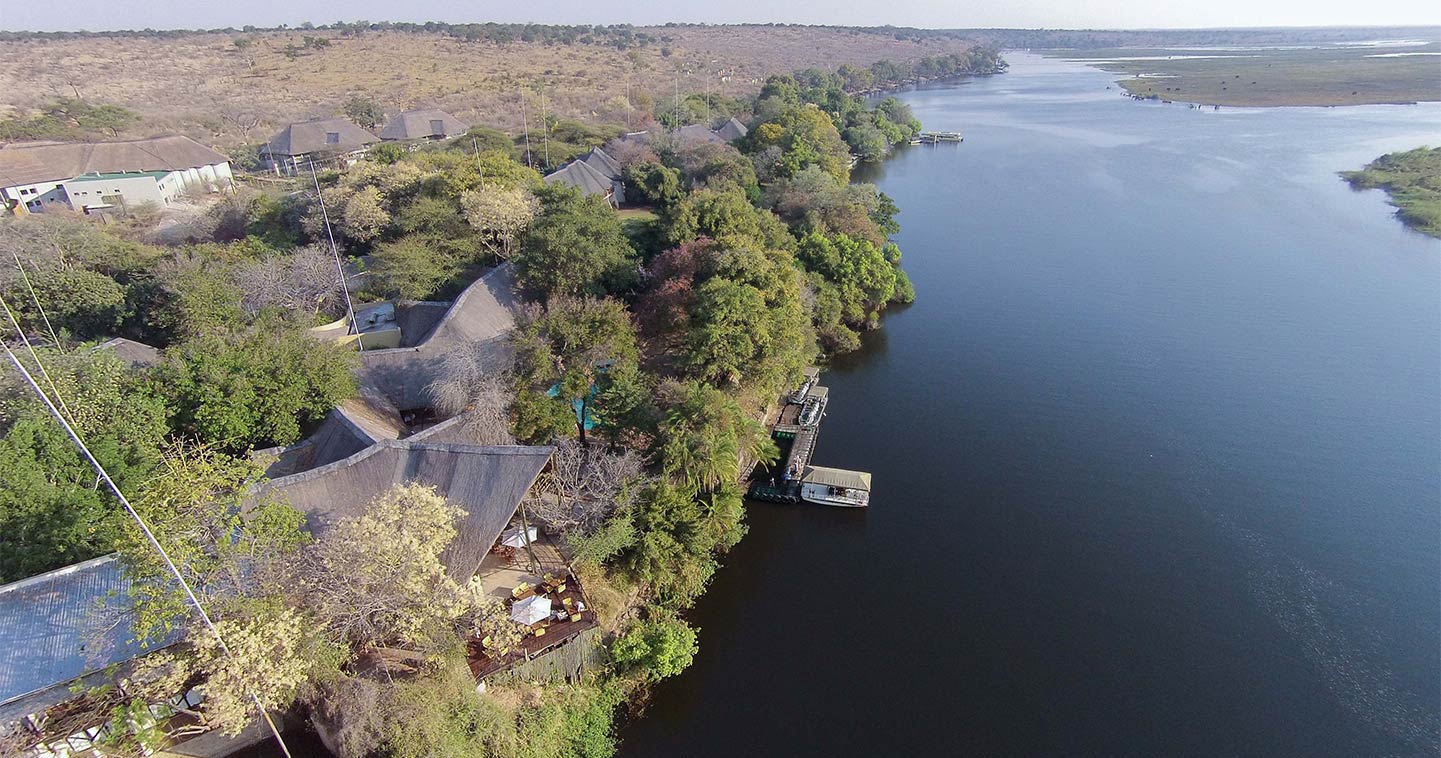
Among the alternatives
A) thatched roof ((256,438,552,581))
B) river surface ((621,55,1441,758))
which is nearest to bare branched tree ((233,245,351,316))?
thatched roof ((256,438,552,581))

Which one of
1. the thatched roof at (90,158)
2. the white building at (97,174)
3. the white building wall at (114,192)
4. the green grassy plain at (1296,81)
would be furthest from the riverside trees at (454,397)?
the green grassy plain at (1296,81)

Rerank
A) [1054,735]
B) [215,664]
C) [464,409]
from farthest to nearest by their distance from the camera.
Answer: [464,409]
[1054,735]
[215,664]

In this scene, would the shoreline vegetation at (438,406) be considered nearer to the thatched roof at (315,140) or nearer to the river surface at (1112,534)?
the river surface at (1112,534)

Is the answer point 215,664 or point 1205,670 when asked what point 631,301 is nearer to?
point 215,664

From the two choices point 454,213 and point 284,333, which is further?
point 454,213

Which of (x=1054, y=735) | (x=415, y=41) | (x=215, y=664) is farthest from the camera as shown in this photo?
(x=415, y=41)

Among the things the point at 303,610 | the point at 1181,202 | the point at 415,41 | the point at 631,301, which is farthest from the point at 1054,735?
the point at 415,41
